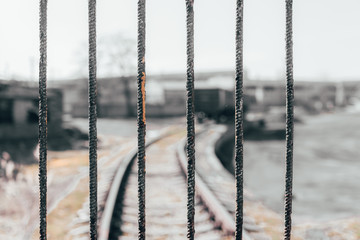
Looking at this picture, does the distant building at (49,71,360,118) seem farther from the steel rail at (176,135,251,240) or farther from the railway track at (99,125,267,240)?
the steel rail at (176,135,251,240)

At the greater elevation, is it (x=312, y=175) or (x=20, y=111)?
(x=20, y=111)

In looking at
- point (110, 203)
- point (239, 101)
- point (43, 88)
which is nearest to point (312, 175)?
point (110, 203)

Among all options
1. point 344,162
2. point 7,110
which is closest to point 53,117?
point 7,110

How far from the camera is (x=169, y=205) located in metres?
5.85

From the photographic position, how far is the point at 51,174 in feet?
30.6

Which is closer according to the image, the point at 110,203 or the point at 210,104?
the point at 110,203

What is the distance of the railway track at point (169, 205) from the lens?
4539 mm

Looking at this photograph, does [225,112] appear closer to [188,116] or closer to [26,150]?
[26,150]

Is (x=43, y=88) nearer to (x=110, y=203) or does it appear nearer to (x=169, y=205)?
(x=110, y=203)

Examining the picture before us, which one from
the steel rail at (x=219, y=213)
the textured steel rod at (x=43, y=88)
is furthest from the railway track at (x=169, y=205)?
the textured steel rod at (x=43, y=88)

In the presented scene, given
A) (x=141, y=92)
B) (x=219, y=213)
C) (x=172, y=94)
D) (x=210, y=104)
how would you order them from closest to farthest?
(x=141, y=92) < (x=219, y=213) < (x=210, y=104) < (x=172, y=94)

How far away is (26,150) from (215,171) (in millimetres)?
8388

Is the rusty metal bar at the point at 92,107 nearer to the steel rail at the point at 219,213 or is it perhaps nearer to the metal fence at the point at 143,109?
the metal fence at the point at 143,109

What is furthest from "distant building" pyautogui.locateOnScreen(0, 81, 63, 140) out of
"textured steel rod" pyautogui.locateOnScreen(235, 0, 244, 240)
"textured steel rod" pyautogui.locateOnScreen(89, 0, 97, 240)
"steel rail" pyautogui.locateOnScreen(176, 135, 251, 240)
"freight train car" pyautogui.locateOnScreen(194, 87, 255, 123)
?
"textured steel rod" pyautogui.locateOnScreen(235, 0, 244, 240)
